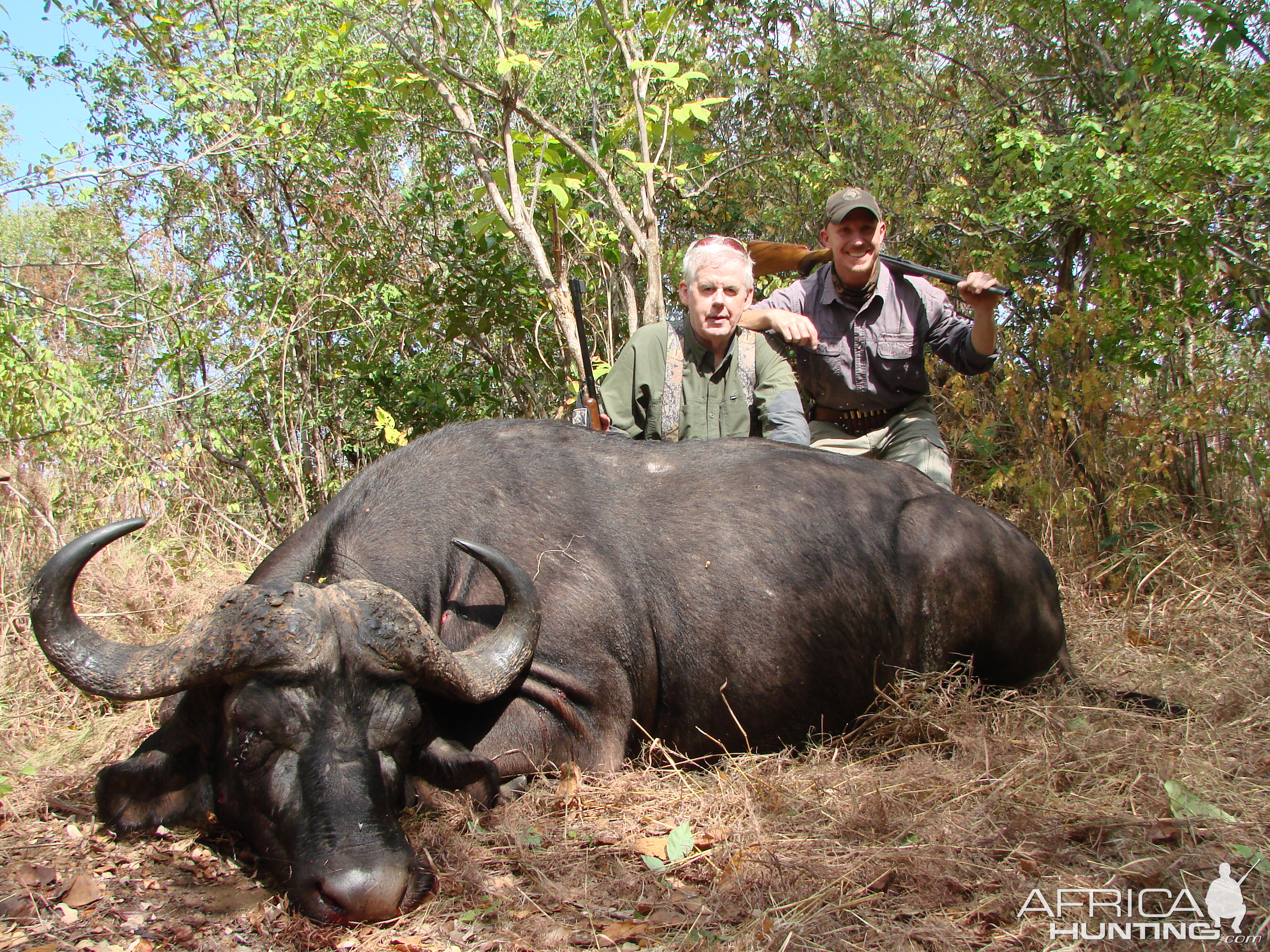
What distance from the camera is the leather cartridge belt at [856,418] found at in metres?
5.54

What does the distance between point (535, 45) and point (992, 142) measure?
3.82 meters

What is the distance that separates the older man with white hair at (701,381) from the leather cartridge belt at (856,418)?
0.81 m

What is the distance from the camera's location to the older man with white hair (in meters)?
4.75

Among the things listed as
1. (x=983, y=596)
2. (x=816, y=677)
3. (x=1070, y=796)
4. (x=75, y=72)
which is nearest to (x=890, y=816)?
(x=1070, y=796)

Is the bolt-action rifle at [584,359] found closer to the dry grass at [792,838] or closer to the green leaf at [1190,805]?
the dry grass at [792,838]

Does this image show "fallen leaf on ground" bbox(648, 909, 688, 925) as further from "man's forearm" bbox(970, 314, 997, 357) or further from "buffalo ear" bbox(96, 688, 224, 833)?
"man's forearm" bbox(970, 314, 997, 357)

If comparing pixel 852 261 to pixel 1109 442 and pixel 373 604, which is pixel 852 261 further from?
pixel 373 604

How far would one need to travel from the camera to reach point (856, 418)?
5.61 meters

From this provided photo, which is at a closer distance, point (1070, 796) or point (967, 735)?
point (1070, 796)

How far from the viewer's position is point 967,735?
335cm

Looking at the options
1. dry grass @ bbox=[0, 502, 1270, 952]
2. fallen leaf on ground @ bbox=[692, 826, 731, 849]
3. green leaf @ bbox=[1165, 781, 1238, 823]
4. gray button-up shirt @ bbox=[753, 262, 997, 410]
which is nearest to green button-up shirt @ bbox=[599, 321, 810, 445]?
gray button-up shirt @ bbox=[753, 262, 997, 410]

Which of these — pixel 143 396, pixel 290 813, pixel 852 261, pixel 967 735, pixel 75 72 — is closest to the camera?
pixel 290 813
